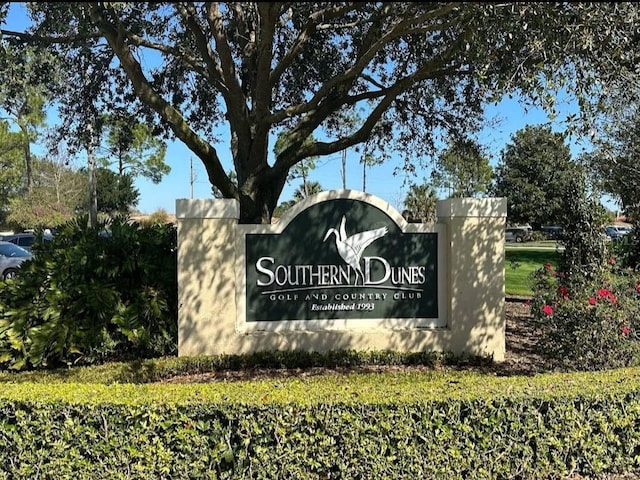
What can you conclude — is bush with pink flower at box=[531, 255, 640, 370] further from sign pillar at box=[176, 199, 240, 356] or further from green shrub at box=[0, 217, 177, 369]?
green shrub at box=[0, 217, 177, 369]

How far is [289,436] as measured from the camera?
12.5ft

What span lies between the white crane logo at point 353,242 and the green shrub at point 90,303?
2465 millimetres

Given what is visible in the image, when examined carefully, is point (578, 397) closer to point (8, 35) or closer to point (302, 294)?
point (302, 294)

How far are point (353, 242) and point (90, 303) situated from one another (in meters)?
3.61

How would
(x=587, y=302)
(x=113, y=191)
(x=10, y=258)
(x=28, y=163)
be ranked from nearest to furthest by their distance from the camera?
(x=587, y=302)
(x=10, y=258)
(x=28, y=163)
(x=113, y=191)

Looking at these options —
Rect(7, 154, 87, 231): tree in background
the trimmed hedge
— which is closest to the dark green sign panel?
the trimmed hedge

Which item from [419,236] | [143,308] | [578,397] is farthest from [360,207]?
[578,397]

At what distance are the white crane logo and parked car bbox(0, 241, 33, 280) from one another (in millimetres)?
15275

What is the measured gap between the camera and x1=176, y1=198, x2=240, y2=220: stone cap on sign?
715cm

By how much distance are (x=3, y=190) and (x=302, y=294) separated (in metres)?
53.1

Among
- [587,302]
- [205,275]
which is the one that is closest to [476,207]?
[587,302]

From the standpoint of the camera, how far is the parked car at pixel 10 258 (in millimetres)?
19125

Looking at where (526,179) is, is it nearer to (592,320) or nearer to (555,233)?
(555,233)

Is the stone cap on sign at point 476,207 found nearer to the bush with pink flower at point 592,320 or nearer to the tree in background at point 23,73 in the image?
the bush with pink flower at point 592,320
